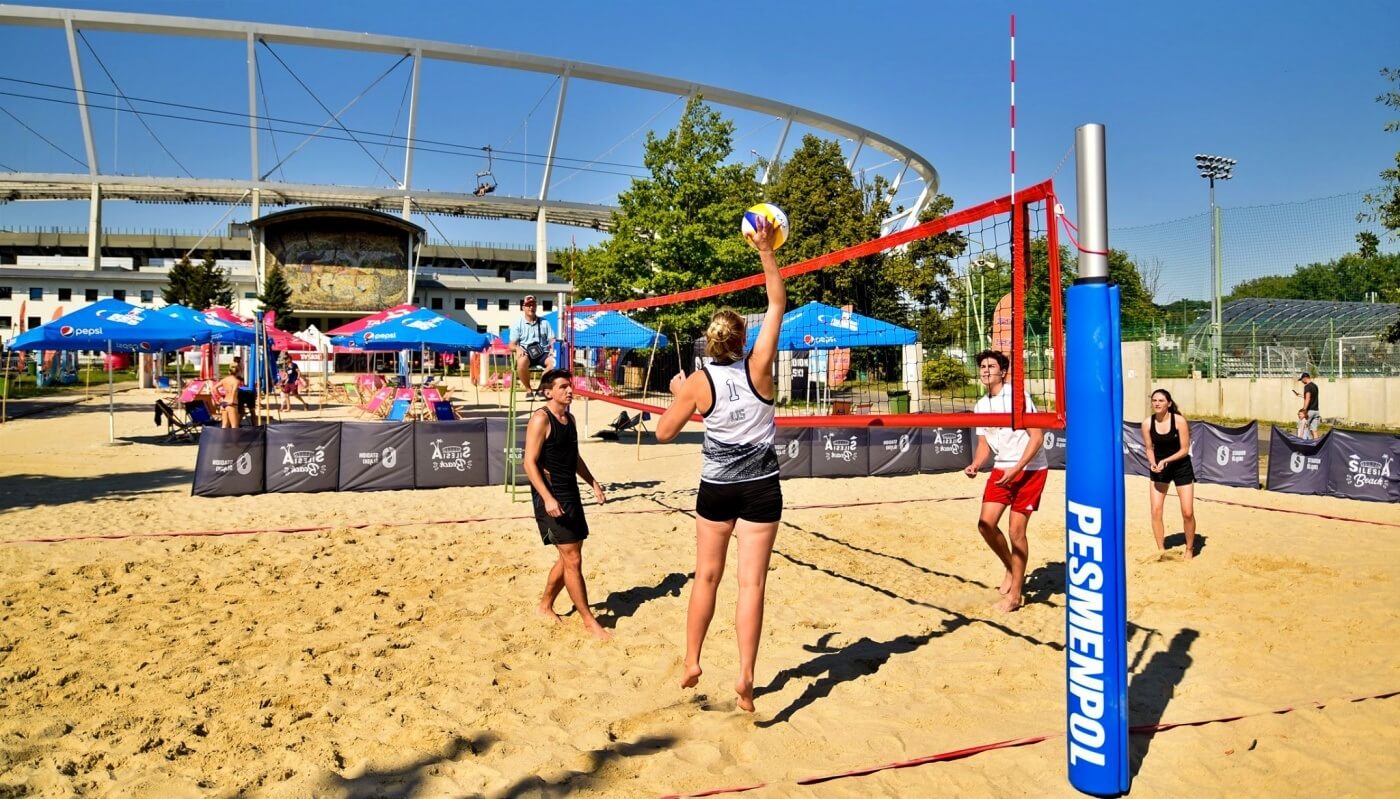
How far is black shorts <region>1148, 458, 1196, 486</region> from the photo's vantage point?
677cm

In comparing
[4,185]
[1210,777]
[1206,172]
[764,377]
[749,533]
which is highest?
[4,185]

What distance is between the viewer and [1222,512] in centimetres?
890

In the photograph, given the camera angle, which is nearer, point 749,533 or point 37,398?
point 749,533

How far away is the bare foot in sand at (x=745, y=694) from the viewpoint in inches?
140

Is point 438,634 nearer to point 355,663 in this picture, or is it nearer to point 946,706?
point 355,663

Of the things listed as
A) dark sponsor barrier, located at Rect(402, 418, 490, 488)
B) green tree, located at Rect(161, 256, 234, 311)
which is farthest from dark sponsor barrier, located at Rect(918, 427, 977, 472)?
green tree, located at Rect(161, 256, 234, 311)

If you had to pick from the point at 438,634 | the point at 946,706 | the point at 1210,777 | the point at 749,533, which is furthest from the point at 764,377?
the point at 438,634

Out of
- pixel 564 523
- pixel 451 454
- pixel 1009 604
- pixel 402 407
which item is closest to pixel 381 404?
pixel 402 407

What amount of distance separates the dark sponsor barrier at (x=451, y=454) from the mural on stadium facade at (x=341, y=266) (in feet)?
142

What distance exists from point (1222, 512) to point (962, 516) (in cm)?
295

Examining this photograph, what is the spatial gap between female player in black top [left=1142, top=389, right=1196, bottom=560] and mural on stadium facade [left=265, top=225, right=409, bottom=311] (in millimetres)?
49401

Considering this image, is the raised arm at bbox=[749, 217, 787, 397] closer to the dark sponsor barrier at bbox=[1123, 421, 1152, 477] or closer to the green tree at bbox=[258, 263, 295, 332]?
the dark sponsor barrier at bbox=[1123, 421, 1152, 477]

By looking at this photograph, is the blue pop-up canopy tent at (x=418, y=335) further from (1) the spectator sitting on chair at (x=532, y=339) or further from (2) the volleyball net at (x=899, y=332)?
(1) the spectator sitting on chair at (x=532, y=339)

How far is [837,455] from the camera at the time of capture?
465 inches
